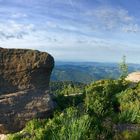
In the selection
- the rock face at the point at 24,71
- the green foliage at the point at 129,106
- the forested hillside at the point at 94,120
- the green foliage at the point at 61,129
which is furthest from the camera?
the rock face at the point at 24,71

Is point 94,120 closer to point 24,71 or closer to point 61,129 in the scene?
point 61,129

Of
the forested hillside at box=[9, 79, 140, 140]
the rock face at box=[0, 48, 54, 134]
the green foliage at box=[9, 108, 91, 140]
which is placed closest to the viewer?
the green foliage at box=[9, 108, 91, 140]

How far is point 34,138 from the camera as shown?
59.0 feet

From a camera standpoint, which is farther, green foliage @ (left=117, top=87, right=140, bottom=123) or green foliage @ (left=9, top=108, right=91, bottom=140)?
green foliage @ (left=117, top=87, right=140, bottom=123)

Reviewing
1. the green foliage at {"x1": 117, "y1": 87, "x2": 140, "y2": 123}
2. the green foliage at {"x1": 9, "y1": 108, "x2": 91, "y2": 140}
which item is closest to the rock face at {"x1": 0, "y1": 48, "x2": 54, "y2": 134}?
the green foliage at {"x1": 9, "y1": 108, "x2": 91, "y2": 140}

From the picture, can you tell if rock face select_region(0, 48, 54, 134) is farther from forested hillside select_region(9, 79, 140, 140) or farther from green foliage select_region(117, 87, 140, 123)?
green foliage select_region(117, 87, 140, 123)

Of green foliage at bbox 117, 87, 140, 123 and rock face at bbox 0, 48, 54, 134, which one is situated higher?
rock face at bbox 0, 48, 54, 134

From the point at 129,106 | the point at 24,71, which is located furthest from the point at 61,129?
the point at 24,71

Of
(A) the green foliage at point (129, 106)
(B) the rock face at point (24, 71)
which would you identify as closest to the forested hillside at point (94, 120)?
(A) the green foliage at point (129, 106)

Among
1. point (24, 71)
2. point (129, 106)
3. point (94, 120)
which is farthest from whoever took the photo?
point (24, 71)

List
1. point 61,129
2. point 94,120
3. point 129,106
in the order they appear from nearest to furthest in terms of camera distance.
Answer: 1. point 61,129
2. point 94,120
3. point 129,106

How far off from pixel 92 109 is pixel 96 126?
14.0 ft

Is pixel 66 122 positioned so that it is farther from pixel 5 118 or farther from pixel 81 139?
pixel 5 118

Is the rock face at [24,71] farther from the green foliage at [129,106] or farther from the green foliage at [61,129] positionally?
the green foliage at [129,106]
